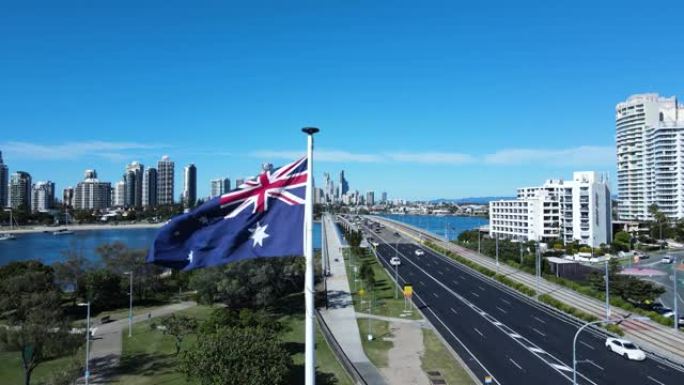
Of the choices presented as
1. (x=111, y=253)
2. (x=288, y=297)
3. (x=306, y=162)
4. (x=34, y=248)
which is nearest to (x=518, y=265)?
(x=288, y=297)

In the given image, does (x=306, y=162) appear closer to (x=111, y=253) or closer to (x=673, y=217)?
(x=111, y=253)

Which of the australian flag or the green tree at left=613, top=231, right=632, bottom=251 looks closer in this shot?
the australian flag

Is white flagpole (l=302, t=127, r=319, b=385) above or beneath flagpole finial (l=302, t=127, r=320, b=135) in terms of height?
beneath

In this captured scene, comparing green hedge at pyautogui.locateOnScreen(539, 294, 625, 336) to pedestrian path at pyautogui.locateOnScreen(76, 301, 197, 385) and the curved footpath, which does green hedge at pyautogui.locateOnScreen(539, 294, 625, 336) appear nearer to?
the curved footpath

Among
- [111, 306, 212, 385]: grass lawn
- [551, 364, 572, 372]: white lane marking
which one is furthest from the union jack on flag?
[551, 364, 572, 372]: white lane marking

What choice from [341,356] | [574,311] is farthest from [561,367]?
[574,311]

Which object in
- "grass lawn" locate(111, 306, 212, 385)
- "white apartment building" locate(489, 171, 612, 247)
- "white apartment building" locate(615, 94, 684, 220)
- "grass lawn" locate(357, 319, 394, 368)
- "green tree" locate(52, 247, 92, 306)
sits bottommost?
"grass lawn" locate(111, 306, 212, 385)

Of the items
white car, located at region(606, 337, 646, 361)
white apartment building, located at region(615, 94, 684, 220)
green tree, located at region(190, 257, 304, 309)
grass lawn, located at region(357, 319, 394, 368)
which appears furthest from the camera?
white apartment building, located at region(615, 94, 684, 220)
